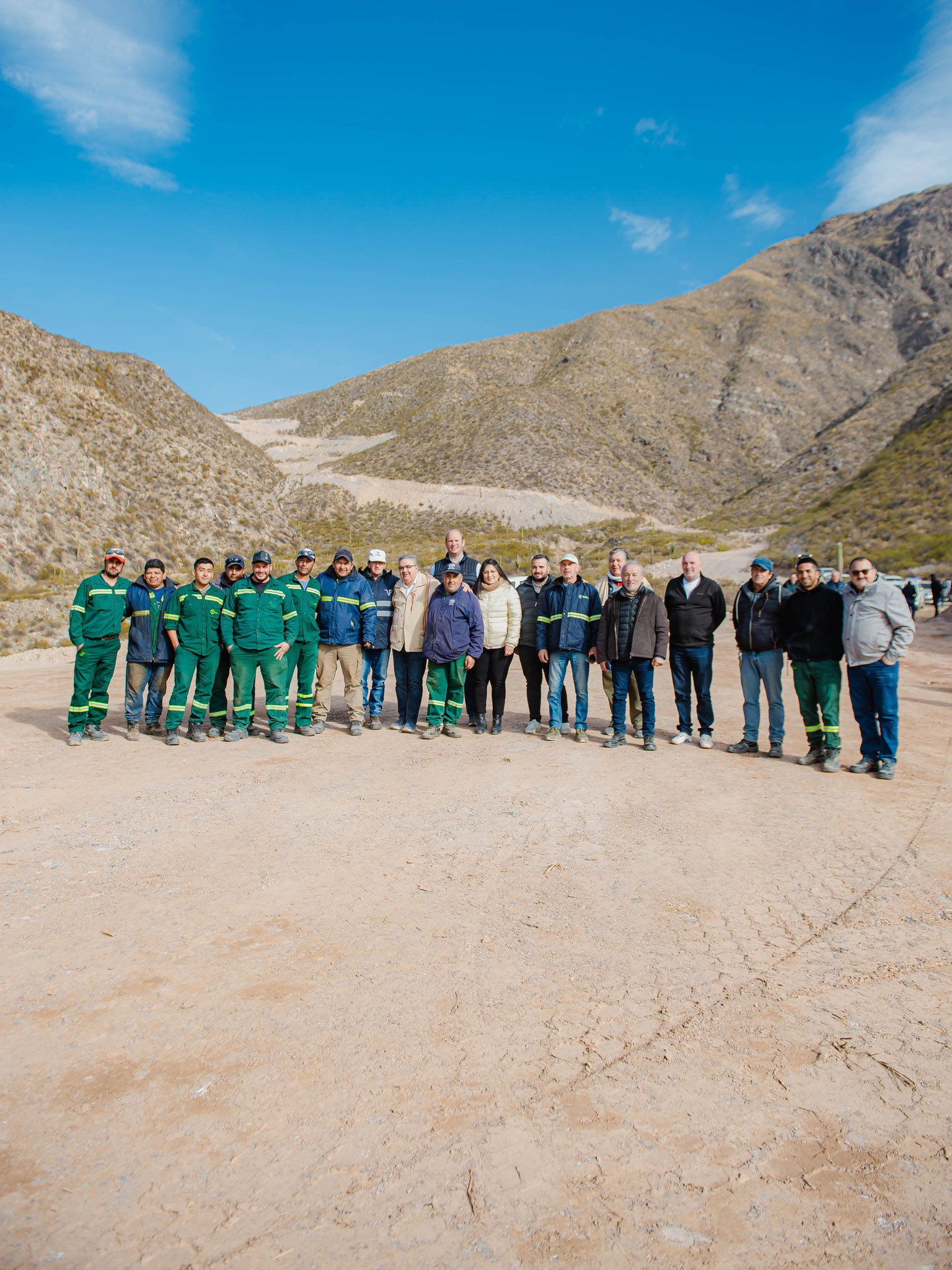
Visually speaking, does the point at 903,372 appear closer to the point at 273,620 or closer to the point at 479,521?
the point at 479,521

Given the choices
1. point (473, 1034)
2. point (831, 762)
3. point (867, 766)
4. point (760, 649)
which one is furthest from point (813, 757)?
point (473, 1034)

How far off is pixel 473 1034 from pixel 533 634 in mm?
5974

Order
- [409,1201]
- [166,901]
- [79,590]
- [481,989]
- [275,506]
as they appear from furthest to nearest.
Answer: [275,506] < [79,590] < [166,901] < [481,989] < [409,1201]

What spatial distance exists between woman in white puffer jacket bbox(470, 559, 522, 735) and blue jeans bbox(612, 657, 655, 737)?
1.22m

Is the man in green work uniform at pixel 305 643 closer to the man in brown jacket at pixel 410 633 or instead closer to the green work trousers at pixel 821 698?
the man in brown jacket at pixel 410 633

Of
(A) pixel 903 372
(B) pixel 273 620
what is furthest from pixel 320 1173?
(A) pixel 903 372

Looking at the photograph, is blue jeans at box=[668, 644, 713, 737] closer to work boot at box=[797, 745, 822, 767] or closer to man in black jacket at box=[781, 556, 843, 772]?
man in black jacket at box=[781, 556, 843, 772]

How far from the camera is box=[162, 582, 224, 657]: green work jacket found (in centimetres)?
826

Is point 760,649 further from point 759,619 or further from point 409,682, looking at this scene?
point 409,682

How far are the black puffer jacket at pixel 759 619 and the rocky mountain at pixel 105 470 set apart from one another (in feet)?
67.4

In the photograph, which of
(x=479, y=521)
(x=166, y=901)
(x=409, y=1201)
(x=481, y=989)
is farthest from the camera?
(x=479, y=521)

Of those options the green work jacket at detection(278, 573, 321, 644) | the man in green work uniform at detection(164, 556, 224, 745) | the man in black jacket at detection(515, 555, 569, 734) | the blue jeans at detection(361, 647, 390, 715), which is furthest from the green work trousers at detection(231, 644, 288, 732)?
the man in black jacket at detection(515, 555, 569, 734)

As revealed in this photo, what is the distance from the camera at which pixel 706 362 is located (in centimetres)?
9038

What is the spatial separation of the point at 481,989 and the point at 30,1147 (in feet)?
5.76
